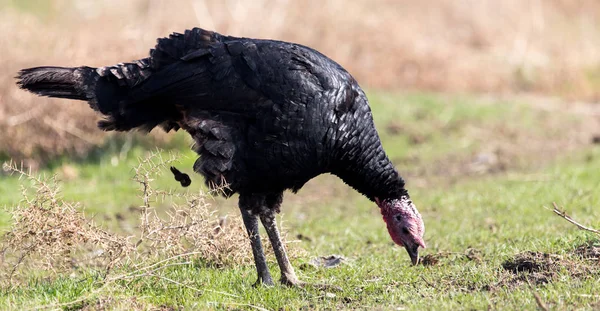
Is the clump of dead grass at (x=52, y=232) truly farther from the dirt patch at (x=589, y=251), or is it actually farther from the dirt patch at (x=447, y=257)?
the dirt patch at (x=589, y=251)

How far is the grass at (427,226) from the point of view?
4.78 meters

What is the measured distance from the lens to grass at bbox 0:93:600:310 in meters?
4.78

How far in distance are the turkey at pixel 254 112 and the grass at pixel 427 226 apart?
482 mm

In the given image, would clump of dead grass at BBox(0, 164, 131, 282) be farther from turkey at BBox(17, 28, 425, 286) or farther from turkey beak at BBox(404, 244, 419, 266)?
turkey beak at BBox(404, 244, 419, 266)

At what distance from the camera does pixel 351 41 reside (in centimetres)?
1592

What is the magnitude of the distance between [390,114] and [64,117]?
18.7ft

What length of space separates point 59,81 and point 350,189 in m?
5.72

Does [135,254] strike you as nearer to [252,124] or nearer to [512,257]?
[252,124]

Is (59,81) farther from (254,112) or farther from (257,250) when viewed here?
(257,250)

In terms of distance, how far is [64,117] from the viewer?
11000mm

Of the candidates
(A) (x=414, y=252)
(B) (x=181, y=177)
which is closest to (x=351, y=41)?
(A) (x=414, y=252)

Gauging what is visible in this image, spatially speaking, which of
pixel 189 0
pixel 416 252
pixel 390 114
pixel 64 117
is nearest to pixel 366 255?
pixel 416 252

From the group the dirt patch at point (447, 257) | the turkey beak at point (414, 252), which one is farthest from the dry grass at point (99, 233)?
the dirt patch at point (447, 257)

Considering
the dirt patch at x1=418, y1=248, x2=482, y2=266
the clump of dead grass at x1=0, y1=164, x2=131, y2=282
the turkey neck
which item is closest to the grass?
the dirt patch at x1=418, y1=248, x2=482, y2=266
